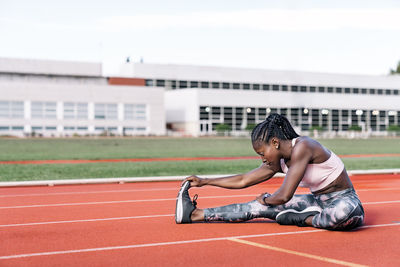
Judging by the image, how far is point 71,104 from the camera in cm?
7725

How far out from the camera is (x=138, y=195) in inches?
477

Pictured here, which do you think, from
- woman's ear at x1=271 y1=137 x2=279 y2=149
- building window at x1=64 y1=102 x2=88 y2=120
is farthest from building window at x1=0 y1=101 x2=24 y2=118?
woman's ear at x1=271 y1=137 x2=279 y2=149

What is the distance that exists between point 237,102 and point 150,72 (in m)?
16.1

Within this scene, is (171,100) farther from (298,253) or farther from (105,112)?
(298,253)

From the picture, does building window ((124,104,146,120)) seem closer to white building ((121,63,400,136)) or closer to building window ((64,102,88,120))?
building window ((64,102,88,120))

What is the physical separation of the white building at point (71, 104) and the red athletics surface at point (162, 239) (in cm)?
6475

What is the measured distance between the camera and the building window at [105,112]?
7806 cm

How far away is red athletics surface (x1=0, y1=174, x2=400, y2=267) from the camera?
5836 mm

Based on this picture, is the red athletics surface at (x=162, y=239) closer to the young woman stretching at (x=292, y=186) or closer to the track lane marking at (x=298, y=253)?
the track lane marking at (x=298, y=253)

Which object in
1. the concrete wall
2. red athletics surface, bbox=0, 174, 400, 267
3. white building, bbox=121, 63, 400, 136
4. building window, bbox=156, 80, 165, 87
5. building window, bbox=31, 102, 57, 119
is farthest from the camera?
building window, bbox=156, 80, 165, 87

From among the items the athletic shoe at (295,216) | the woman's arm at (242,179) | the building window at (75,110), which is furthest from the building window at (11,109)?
the athletic shoe at (295,216)

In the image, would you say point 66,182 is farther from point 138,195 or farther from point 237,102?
point 237,102

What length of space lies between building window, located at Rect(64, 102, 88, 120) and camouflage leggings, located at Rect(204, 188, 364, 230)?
70.8 m

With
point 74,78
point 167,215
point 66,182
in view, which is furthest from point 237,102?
point 167,215
